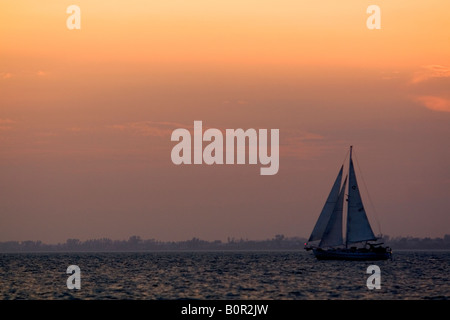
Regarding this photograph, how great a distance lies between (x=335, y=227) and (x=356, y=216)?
13.0 feet

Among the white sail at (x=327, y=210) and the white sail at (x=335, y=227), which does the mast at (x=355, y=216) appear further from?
the white sail at (x=327, y=210)

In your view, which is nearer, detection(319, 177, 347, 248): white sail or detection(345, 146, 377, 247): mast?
detection(345, 146, 377, 247): mast

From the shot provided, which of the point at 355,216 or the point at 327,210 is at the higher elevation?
the point at 327,210

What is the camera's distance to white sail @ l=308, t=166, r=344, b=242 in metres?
127

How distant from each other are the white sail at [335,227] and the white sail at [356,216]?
1404 mm

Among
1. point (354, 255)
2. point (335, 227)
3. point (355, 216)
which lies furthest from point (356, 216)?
point (354, 255)

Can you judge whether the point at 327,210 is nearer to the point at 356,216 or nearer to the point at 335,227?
the point at 335,227

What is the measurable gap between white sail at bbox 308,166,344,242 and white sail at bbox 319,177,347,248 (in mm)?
761

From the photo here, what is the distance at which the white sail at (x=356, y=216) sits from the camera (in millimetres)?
126500

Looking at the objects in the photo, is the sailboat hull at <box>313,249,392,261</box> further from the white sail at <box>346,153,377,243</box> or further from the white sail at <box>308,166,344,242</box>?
the white sail at <box>308,166,344,242</box>

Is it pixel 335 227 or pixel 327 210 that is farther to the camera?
pixel 327 210

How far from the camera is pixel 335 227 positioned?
127 meters
